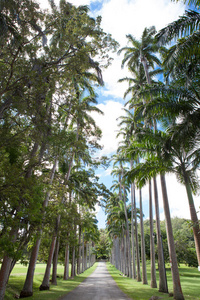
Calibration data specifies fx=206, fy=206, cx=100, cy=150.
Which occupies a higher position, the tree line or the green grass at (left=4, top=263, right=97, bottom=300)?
the tree line

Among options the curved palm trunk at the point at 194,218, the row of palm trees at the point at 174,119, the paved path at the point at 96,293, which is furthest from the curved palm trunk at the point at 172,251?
the paved path at the point at 96,293

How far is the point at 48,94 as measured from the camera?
8711 millimetres

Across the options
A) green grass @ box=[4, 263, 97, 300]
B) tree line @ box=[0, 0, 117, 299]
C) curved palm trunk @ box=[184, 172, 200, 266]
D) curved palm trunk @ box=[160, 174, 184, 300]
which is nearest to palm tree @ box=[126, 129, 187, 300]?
curved palm trunk @ box=[160, 174, 184, 300]

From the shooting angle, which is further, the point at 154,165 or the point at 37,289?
the point at 37,289

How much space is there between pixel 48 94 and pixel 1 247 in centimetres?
591

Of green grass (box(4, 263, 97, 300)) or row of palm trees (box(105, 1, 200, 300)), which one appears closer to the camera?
row of palm trees (box(105, 1, 200, 300))

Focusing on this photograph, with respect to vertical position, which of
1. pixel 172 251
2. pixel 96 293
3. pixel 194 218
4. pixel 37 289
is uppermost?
pixel 194 218

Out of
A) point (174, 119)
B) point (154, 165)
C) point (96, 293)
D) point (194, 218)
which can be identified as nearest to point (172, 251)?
point (194, 218)

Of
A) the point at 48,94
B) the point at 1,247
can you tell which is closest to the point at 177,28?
the point at 48,94

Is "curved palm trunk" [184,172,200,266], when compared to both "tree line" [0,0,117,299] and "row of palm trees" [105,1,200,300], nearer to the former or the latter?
"row of palm trees" [105,1,200,300]

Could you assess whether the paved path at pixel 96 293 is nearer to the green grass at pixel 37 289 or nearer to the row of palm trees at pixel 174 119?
the green grass at pixel 37 289

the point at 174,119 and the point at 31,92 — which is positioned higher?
the point at 174,119

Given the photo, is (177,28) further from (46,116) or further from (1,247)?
(1,247)

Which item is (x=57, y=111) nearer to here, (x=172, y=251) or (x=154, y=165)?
(x=154, y=165)
